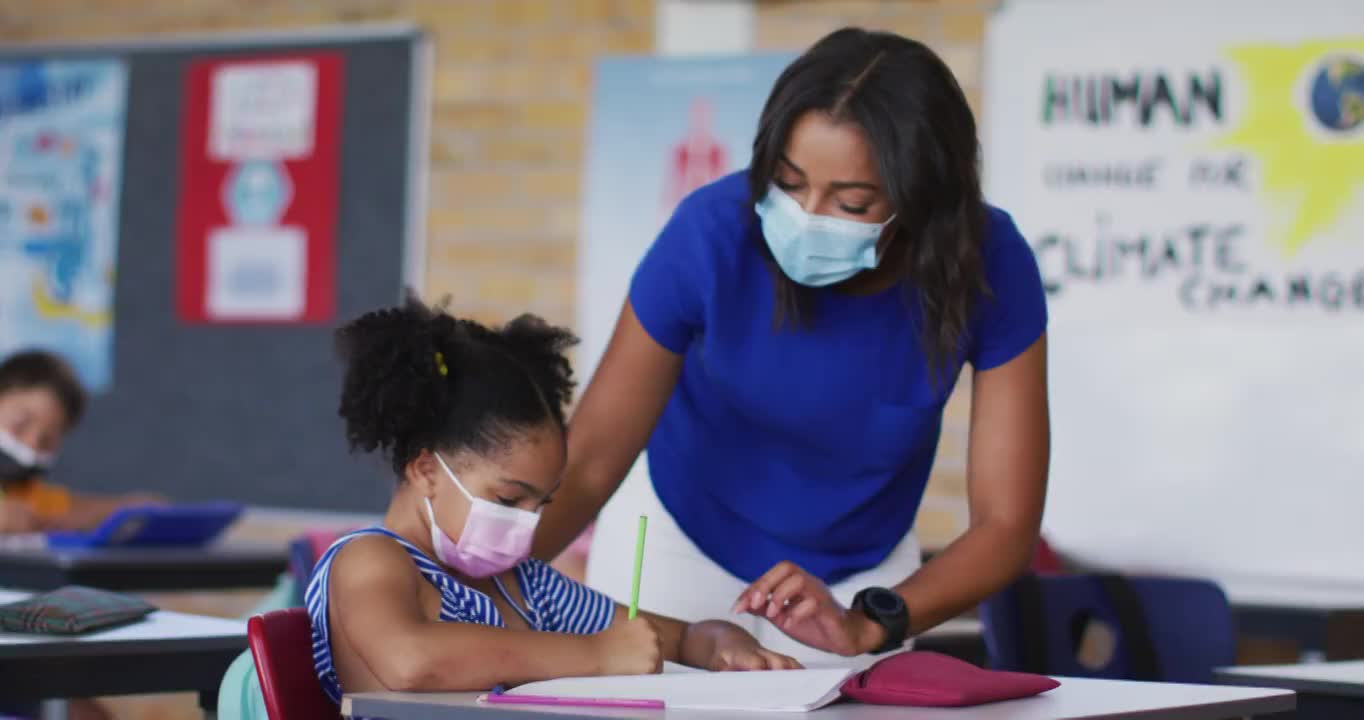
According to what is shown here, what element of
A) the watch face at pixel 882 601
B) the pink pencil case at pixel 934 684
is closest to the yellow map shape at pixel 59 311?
the watch face at pixel 882 601

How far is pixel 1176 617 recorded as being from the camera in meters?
2.62

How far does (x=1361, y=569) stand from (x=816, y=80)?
2195 mm

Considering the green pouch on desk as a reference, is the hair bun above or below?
above

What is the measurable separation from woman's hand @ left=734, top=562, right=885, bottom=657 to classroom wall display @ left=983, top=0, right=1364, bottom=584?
7.21 feet

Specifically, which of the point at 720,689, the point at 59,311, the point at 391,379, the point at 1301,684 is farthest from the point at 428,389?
the point at 59,311

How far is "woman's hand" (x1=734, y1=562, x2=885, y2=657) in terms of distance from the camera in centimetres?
156

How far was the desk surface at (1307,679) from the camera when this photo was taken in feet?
5.88

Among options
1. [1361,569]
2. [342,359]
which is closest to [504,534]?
[342,359]

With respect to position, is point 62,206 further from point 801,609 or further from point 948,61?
point 801,609

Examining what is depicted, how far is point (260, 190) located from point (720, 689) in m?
3.56

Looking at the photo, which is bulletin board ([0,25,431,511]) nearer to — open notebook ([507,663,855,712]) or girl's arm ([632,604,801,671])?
girl's arm ([632,604,801,671])

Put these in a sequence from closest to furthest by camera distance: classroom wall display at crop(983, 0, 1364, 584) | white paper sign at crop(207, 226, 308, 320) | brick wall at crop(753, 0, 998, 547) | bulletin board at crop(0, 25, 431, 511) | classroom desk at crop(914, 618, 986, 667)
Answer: classroom desk at crop(914, 618, 986, 667) < classroom wall display at crop(983, 0, 1364, 584) < brick wall at crop(753, 0, 998, 547) < bulletin board at crop(0, 25, 431, 511) < white paper sign at crop(207, 226, 308, 320)

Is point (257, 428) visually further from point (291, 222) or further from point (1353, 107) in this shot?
point (1353, 107)

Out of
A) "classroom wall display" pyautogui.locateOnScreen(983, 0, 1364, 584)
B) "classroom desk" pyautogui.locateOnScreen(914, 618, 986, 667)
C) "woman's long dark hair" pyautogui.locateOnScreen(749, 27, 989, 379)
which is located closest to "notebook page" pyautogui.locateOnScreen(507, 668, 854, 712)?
"woman's long dark hair" pyautogui.locateOnScreen(749, 27, 989, 379)
